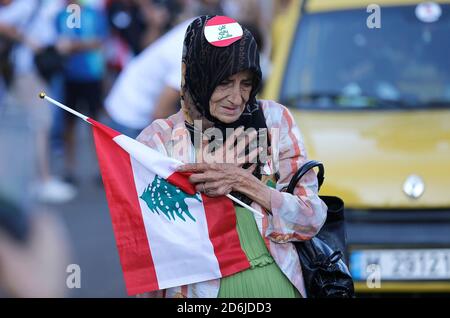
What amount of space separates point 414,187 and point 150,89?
8.02 feet

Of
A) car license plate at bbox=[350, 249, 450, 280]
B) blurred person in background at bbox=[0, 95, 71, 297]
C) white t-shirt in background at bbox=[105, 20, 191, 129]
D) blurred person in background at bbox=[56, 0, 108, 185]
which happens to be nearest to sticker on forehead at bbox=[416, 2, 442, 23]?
white t-shirt in background at bbox=[105, 20, 191, 129]

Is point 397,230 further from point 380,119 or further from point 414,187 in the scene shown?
point 380,119

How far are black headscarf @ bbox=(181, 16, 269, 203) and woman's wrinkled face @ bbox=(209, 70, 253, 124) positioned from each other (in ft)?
0.06

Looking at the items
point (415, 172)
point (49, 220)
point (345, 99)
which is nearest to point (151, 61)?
point (345, 99)

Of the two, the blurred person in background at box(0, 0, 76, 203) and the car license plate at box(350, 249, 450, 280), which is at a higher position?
the blurred person in background at box(0, 0, 76, 203)

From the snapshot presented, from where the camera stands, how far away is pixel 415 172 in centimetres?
611

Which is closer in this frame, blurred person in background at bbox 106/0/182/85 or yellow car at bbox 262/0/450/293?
yellow car at bbox 262/0/450/293

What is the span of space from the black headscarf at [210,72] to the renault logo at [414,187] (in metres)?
2.43

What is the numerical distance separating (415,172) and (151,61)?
240cm

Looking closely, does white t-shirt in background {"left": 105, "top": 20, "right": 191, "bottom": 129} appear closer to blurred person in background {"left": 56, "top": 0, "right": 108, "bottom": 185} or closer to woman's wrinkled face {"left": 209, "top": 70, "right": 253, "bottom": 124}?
blurred person in background {"left": 56, "top": 0, "right": 108, "bottom": 185}

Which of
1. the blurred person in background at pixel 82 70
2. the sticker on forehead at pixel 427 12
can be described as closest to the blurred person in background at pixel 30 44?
the blurred person in background at pixel 82 70

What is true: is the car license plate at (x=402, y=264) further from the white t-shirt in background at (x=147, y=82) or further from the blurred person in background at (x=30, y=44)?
the blurred person in background at (x=30, y=44)

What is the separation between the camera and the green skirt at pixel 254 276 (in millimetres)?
3709

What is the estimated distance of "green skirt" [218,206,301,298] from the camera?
371cm
